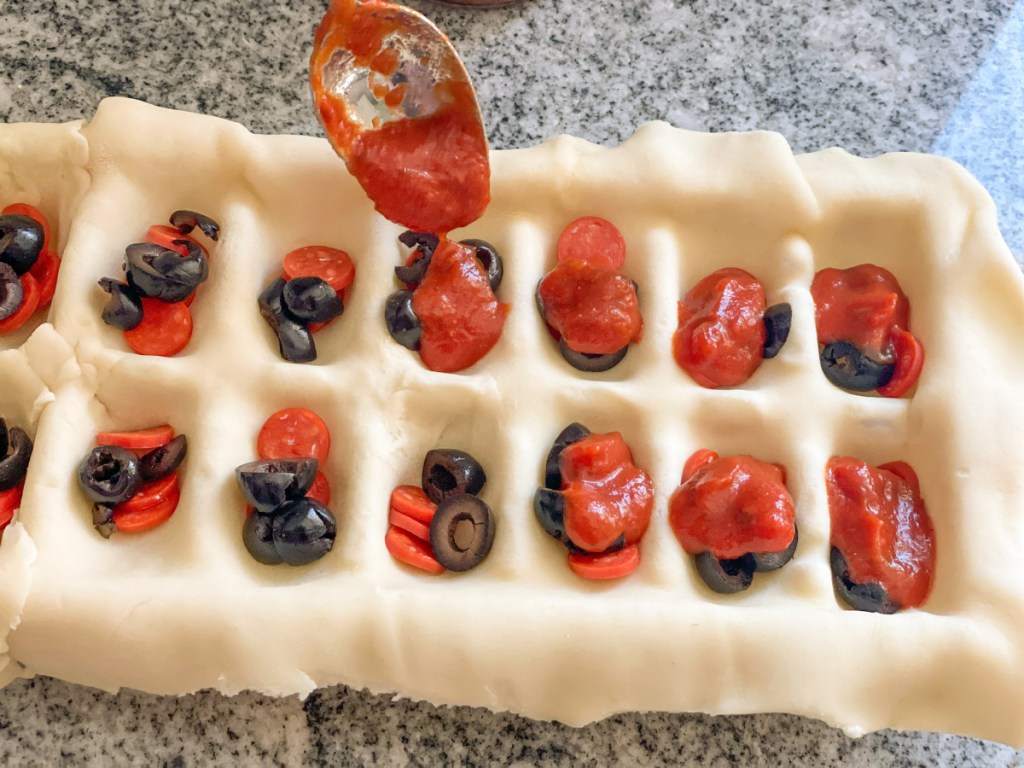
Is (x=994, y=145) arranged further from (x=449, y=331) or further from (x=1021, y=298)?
(x=449, y=331)

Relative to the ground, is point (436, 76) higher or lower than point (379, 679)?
higher

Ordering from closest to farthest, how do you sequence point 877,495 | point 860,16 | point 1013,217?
point 877,495, point 1013,217, point 860,16

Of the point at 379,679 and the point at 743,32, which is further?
the point at 743,32

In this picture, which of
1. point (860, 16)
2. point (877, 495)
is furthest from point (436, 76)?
point (860, 16)

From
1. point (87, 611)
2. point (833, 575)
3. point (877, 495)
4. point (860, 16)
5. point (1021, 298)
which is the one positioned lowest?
point (87, 611)

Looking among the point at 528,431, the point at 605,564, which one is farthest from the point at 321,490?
the point at 605,564

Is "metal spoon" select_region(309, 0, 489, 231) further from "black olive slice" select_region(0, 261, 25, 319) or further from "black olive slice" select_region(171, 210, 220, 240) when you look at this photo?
"black olive slice" select_region(0, 261, 25, 319)

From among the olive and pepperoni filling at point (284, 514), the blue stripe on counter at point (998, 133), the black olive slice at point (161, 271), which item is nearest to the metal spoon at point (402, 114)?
the black olive slice at point (161, 271)

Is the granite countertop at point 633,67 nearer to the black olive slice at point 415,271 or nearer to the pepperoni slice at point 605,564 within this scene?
the black olive slice at point 415,271
